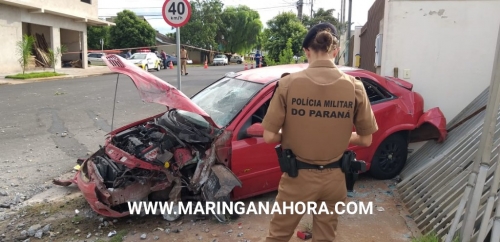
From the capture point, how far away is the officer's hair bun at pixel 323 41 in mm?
2578

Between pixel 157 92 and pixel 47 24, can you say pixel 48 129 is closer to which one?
pixel 157 92

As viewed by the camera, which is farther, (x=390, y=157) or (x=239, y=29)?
(x=239, y=29)

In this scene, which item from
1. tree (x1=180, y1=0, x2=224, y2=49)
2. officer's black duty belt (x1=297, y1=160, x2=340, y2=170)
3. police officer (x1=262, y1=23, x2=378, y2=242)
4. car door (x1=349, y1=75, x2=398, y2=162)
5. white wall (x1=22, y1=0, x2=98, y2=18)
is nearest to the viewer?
police officer (x1=262, y1=23, x2=378, y2=242)

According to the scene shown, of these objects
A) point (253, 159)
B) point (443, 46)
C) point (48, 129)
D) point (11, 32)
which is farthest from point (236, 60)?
point (253, 159)

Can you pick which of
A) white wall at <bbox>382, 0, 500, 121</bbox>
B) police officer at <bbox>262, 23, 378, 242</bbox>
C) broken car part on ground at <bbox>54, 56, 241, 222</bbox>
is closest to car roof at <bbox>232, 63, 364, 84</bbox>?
broken car part on ground at <bbox>54, 56, 241, 222</bbox>

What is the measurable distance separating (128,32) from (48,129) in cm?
3800

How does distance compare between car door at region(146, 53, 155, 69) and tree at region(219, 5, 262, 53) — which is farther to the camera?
tree at region(219, 5, 262, 53)

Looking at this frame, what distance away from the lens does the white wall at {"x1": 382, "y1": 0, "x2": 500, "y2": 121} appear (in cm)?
557

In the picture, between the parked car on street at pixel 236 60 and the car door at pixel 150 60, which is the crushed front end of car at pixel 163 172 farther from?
the parked car on street at pixel 236 60

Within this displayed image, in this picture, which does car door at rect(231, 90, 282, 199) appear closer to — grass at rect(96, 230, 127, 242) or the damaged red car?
the damaged red car

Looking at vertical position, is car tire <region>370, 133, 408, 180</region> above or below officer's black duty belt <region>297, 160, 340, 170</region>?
below

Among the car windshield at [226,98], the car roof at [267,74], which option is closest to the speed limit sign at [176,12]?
the car windshield at [226,98]

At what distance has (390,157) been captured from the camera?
5.08 m

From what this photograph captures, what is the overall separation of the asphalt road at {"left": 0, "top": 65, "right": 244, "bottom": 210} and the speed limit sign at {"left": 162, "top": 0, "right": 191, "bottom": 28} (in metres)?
2.48
